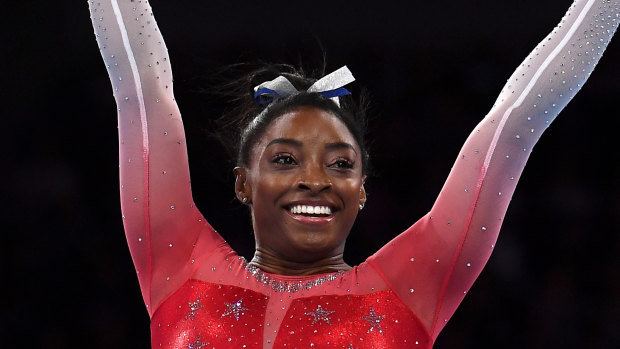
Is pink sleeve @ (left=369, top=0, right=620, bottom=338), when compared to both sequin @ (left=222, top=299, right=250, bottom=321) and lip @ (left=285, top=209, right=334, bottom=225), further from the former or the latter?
sequin @ (left=222, top=299, right=250, bottom=321)

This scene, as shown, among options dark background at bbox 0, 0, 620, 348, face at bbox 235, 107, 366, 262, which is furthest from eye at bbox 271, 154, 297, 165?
dark background at bbox 0, 0, 620, 348

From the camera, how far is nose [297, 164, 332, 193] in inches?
60.6

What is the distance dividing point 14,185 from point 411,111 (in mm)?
1520

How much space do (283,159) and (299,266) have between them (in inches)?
8.4

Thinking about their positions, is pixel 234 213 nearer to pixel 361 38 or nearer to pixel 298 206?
pixel 361 38

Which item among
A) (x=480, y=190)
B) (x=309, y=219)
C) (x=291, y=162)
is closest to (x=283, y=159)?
(x=291, y=162)

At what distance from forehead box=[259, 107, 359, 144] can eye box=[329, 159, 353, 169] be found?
4 cm

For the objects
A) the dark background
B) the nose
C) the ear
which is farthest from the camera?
the dark background

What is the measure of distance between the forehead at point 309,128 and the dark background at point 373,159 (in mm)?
1148

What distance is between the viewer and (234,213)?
313cm

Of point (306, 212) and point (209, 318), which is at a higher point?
point (306, 212)

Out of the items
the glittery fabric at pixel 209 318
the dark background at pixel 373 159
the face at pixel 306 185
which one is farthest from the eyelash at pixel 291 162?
the dark background at pixel 373 159

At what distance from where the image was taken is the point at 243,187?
5.53ft

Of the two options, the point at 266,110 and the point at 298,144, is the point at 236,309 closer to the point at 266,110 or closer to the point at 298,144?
the point at 298,144
